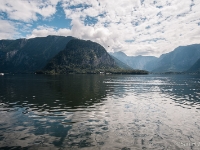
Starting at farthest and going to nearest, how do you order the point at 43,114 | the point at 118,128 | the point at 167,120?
the point at 43,114 → the point at 167,120 → the point at 118,128

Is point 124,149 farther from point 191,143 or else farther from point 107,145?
point 191,143

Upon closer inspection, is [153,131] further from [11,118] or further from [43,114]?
[11,118]

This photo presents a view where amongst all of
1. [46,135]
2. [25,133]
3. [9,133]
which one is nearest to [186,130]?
[46,135]

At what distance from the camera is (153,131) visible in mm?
29844

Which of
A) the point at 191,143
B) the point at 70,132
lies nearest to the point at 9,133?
the point at 70,132

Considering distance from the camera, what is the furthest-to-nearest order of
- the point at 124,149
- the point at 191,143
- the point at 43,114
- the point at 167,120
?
the point at 43,114 → the point at 167,120 → the point at 191,143 → the point at 124,149

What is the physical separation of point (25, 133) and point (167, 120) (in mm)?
27651

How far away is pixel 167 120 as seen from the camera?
37062 millimetres

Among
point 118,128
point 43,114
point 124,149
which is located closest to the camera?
point 124,149

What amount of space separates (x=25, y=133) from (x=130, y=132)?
55.9ft

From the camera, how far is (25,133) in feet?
92.4

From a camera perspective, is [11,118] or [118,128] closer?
[118,128]

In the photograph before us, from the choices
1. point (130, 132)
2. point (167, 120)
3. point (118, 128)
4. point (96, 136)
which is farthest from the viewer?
point (167, 120)

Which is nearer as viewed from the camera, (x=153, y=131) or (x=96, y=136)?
(x=96, y=136)
